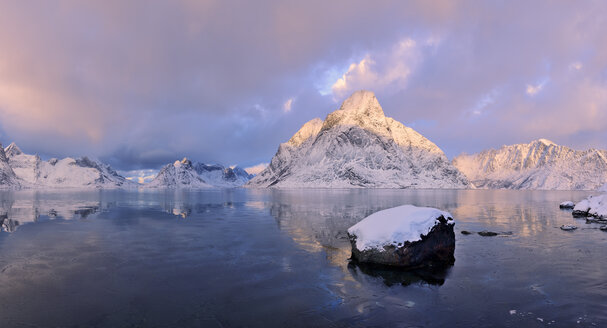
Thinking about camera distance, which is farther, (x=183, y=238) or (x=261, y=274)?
(x=183, y=238)

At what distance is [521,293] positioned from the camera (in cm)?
1196

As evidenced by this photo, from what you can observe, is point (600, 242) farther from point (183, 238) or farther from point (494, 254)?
point (183, 238)

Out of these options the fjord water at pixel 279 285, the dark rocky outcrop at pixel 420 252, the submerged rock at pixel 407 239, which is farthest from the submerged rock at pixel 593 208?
the submerged rock at pixel 407 239

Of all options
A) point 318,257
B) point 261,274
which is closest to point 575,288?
point 318,257

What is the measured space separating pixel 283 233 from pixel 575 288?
18.2 metres

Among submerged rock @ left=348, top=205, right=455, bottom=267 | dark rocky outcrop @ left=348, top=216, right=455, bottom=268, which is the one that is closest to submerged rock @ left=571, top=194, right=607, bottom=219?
dark rocky outcrop @ left=348, top=216, right=455, bottom=268

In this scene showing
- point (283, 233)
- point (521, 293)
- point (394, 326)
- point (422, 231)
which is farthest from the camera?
point (283, 233)

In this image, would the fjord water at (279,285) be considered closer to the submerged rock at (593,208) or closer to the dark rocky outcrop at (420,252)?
the dark rocky outcrop at (420,252)

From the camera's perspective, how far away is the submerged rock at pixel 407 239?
15.6 metres

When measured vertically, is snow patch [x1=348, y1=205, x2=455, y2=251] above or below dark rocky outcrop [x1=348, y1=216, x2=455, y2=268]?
above

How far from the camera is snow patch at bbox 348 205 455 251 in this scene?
15.8 metres

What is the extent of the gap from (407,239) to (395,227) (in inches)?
34.2

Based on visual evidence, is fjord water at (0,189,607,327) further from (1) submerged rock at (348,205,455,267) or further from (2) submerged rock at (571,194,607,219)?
(2) submerged rock at (571,194,607,219)

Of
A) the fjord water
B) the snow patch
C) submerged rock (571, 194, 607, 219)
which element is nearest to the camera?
the fjord water
